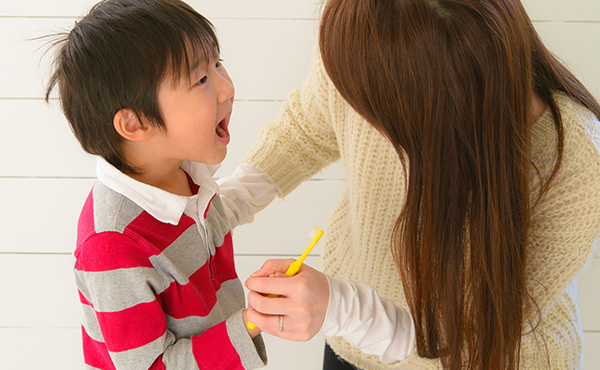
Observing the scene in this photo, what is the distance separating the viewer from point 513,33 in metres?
0.53

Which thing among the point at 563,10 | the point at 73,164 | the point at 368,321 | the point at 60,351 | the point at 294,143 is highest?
the point at 563,10

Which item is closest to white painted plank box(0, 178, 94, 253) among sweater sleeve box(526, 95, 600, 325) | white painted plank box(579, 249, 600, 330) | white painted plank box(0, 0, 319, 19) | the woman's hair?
white painted plank box(0, 0, 319, 19)

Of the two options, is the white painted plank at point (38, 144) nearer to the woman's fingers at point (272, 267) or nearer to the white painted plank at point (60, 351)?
the white painted plank at point (60, 351)

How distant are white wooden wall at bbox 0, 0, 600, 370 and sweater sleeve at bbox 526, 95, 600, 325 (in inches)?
23.8

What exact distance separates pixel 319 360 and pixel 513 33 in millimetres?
1171

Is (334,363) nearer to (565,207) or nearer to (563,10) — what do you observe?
(565,207)

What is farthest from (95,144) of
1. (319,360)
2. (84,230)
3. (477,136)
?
(319,360)

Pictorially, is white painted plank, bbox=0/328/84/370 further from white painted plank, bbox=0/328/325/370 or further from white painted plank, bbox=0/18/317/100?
white painted plank, bbox=0/18/317/100

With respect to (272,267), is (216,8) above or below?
above

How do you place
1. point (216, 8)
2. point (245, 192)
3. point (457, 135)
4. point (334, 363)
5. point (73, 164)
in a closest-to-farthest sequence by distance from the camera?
point (457, 135) → point (245, 192) → point (334, 363) → point (216, 8) → point (73, 164)

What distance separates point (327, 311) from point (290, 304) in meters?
0.06

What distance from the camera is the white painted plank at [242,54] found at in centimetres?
111

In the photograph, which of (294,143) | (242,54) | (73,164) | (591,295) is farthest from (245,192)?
(591,295)

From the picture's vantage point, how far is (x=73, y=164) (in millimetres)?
1221
